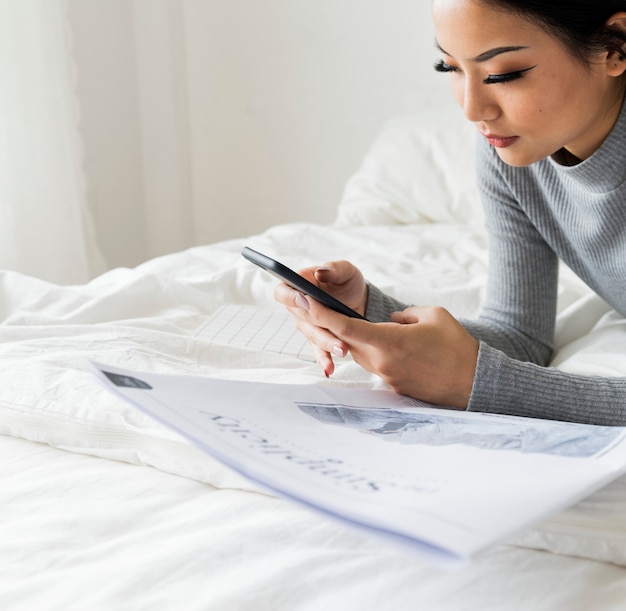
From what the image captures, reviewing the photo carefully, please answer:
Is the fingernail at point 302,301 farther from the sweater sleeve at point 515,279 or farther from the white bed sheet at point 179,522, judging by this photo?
the sweater sleeve at point 515,279

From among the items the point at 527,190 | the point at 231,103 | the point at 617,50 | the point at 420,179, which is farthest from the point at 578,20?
the point at 231,103

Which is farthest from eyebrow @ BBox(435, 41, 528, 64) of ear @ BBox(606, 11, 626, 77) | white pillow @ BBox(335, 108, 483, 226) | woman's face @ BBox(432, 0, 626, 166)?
white pillow @ BBox(335, 108, 483, 226)

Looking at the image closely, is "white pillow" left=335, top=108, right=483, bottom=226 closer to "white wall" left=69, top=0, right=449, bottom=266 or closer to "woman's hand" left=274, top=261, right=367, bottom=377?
"white wall" left=69, top=0, right=449, bottom=266

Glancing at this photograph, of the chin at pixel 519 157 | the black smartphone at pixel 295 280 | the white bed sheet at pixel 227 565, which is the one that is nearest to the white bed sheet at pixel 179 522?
the white bed sheet at pixel 227 565

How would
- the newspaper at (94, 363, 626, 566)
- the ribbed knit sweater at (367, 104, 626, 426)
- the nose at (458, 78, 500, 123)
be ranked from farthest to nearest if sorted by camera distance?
the ribbed knit sweater at (367, 104, 626, 426)
the nose at (458, 78, 500, 123)
the newspaper at (94, 363, 626, 566)

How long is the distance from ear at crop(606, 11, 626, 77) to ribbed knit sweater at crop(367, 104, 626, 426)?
0.07m

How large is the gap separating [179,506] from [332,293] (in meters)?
0.35

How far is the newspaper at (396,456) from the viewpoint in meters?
0.42

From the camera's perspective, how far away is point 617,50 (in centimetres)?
83

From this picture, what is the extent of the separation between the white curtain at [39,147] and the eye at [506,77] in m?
1.40

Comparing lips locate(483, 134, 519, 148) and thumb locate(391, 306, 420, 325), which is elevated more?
lips locate(483, 134, 519, 148)

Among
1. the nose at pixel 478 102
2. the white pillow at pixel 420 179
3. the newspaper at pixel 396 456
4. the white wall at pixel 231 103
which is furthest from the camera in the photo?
the white wall at pixel 231 103

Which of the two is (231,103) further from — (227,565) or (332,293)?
(227,565)

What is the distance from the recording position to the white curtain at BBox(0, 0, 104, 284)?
6.19 feet
